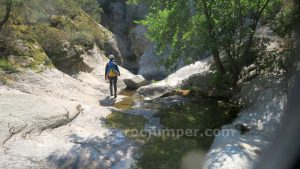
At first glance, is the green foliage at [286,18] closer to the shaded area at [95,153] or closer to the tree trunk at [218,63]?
the tree trunk at [218,63]

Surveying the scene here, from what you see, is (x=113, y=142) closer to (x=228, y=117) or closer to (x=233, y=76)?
(x=228, y=117)

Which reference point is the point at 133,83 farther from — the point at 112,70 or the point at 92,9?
the point at 92,9

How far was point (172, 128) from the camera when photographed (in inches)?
487

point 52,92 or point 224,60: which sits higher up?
point 224,60

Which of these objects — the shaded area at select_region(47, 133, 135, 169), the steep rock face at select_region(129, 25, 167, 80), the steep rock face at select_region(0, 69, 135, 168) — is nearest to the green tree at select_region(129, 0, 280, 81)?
the steep rock face at select_region(0, 69, 135, 168)

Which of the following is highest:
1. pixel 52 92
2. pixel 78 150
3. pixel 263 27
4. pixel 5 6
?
pixel 5 6

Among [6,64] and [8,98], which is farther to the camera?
[6,64]

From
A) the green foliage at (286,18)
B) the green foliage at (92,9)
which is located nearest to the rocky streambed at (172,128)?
the green foliage at (286,18)

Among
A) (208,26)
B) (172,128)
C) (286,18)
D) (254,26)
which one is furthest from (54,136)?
(286,18)

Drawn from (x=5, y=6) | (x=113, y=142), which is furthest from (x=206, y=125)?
(x=5, y=6)

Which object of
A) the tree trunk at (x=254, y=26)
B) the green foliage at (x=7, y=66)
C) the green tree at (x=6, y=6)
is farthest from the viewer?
the green tree at (x=6, y=6)

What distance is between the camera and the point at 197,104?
600 inches

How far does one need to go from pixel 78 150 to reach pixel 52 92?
710 cm

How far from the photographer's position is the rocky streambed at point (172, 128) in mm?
10531
